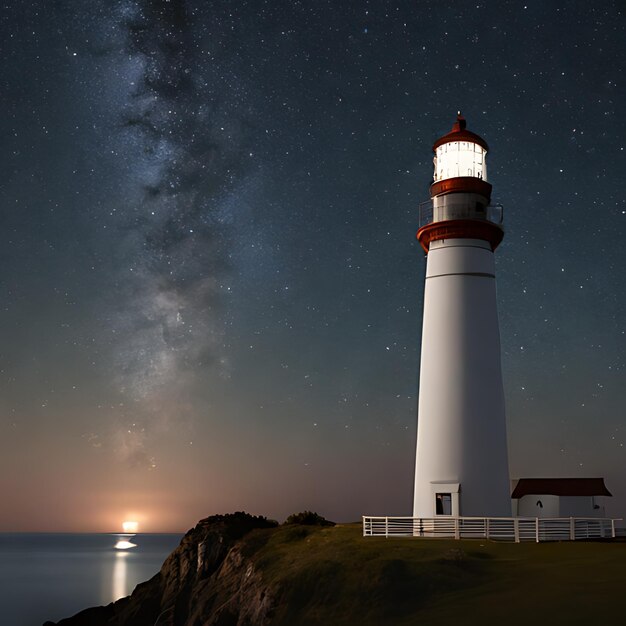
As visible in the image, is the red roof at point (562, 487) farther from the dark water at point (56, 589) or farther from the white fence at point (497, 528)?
the dark water at point (56, 589)

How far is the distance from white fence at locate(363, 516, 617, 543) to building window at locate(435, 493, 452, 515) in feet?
2.65

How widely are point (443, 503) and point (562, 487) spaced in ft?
26.0

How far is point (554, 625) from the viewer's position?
→ 16.8 meters

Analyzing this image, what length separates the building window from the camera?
104 feet

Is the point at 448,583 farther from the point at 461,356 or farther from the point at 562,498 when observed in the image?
the point at 562,498

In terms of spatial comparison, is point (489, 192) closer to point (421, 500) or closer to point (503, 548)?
point (421, 500)

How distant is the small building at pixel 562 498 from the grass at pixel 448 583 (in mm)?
8759

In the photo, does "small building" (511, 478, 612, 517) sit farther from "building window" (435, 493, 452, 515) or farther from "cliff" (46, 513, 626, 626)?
"cliff" (46, 513, 626, 626)

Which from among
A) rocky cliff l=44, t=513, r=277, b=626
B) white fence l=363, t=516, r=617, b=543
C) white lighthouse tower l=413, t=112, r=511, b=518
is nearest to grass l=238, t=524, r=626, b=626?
rocky cliff l=44, t=513, r=277, b=626

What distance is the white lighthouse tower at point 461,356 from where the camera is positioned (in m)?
31.7

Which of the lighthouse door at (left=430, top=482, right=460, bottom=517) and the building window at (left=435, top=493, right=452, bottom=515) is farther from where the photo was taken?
the building window at (left=435, top=493, right=452, bottom=515)

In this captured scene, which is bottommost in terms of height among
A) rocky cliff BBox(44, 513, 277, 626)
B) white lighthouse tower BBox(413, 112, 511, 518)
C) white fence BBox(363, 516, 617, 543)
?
rocky cliff BBox(44, 513, 277, 626)

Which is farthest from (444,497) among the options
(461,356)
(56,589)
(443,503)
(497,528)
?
(56,589)

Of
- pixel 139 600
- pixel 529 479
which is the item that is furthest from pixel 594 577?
pixel 139 600
